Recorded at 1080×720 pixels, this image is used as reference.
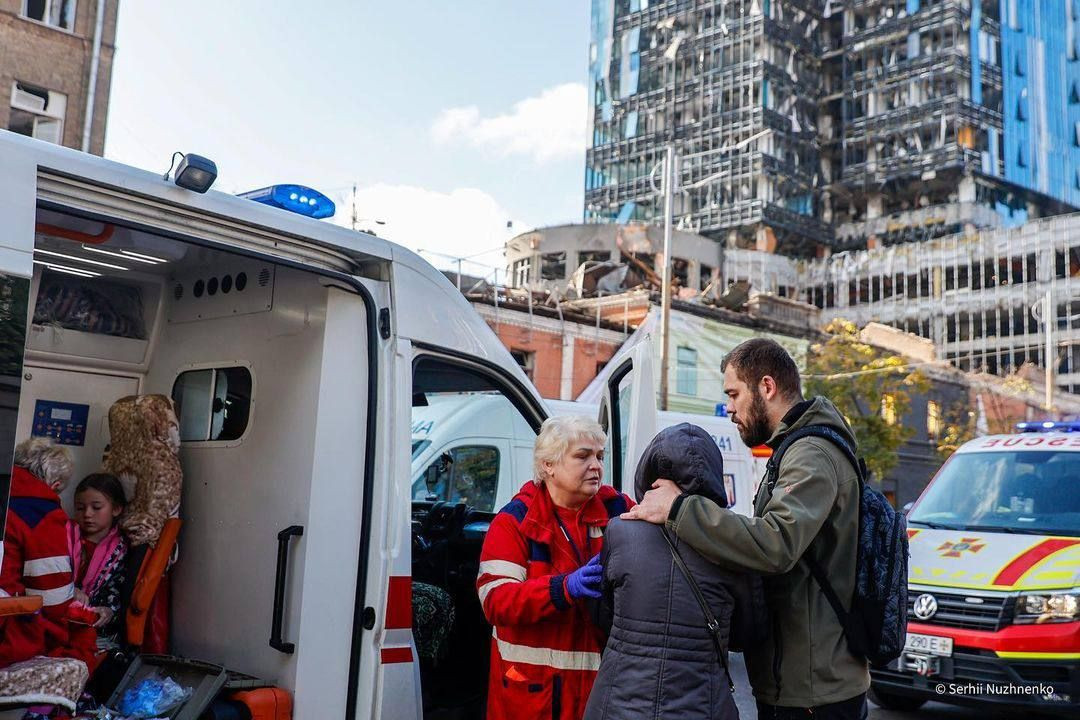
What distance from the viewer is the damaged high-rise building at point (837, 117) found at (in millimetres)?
69938

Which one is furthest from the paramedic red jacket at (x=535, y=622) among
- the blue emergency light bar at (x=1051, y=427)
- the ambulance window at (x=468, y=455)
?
the blue emergency light bar at (x=1051, y=427)

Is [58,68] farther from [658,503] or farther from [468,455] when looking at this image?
[658,503]

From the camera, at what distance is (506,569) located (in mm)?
3650

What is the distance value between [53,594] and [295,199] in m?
1.75

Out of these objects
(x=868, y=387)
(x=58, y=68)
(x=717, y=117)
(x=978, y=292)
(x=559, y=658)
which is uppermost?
(x=717, y=117)

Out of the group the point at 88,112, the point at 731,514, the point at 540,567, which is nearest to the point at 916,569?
the point at 540,567

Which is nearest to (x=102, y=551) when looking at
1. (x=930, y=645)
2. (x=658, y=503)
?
(x=658, y=503)

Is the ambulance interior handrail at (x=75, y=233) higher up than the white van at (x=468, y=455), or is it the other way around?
the ambulance interior handrail at (x=75, y=233)

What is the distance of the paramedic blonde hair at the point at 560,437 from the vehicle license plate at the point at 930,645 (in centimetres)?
382

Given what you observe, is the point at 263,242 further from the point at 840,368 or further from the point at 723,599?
the point at 840,368

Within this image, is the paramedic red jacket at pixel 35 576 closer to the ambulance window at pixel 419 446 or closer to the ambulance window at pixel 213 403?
the ambulance window at pixel 213 403

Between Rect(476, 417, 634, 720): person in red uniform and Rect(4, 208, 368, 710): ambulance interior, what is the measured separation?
60 cm

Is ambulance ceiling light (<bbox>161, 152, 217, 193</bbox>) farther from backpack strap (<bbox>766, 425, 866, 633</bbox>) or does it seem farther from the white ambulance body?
the white ambulance body

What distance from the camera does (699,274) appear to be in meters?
62.7
